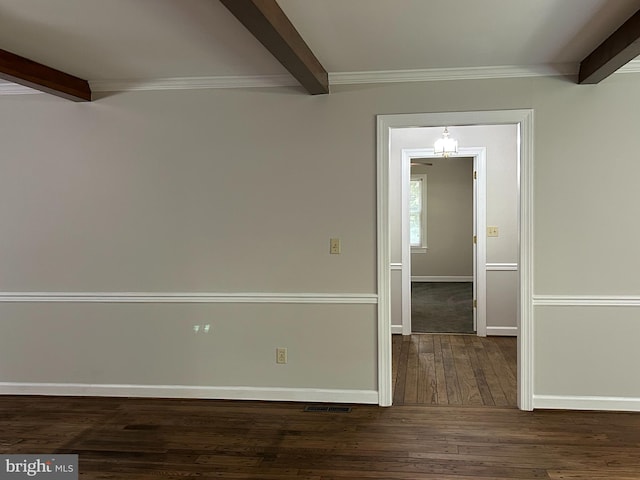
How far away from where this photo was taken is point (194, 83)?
11.4 ft

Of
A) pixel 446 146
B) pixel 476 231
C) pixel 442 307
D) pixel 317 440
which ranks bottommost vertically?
pixel 317 440

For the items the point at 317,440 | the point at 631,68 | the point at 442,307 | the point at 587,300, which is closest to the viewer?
the point at 317,440

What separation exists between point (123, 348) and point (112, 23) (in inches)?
89.5

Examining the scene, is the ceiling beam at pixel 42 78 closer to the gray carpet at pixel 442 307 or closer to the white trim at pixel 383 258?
the white trim at pixel 383 258

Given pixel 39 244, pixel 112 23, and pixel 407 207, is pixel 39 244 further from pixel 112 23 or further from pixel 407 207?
pixel 407 207

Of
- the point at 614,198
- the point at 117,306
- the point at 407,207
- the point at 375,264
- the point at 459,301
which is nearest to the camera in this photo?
the point at 614,198

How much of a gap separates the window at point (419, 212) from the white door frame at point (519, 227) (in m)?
6.34

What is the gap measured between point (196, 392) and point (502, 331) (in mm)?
3389

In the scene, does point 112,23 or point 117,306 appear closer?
point 112,23

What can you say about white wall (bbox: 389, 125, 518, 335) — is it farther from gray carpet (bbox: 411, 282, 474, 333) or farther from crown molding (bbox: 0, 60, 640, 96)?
crown molding (bbox: 0, 60, 640, 96)

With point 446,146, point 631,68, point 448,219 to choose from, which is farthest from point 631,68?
point 448,219

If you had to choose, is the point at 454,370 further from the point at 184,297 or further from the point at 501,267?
the point at 184,297

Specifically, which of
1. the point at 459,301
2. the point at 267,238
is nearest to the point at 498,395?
the point at 267,238

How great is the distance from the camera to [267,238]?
350cm
